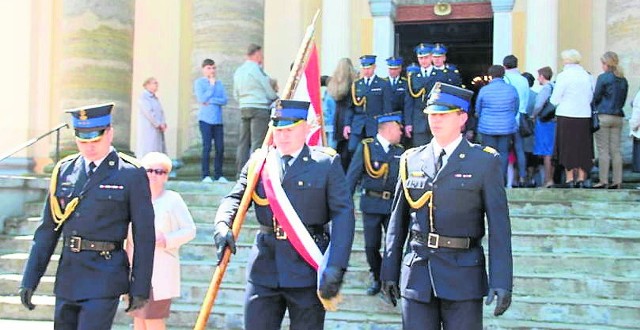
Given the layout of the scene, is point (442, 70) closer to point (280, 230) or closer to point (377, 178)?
point (377, 178)

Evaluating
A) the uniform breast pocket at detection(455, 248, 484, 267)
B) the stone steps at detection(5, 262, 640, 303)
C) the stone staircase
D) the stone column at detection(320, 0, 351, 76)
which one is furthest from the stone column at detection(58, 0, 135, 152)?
the uniform breast pocket at detection(455, 248, 484, 267)

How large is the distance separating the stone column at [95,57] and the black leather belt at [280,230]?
8.31m

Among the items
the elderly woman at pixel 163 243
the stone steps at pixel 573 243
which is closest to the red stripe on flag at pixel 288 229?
the elderly woman at pixel 163 243

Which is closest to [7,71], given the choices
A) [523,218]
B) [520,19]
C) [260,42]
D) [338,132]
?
[260,42]

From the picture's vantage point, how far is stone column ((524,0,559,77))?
13.0 m

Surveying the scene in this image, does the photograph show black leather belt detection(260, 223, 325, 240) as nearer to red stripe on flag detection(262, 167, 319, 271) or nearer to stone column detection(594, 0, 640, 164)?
red stripe on flag detection(262, 167, 319, 271)

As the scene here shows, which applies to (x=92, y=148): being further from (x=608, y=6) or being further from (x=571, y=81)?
(x=608, y=6)

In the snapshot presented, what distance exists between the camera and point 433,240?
449 centimetres

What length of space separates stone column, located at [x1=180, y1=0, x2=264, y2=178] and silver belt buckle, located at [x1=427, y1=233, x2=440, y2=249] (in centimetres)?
818

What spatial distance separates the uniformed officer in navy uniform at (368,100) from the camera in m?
9.47

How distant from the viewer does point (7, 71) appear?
1457 centimetres

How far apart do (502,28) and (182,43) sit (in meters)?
5.86

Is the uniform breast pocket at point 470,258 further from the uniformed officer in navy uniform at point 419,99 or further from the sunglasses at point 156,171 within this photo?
the uniformed officer in navy uniform at point 419,99

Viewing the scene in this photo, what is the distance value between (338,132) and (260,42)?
336 cm
